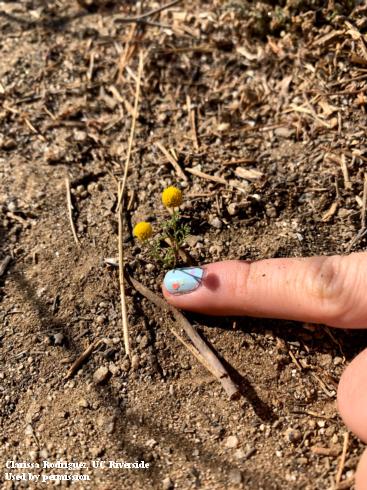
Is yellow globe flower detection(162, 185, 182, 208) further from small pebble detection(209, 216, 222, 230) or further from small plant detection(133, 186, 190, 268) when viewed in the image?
small pebble detection(209, 216, 222, 230)

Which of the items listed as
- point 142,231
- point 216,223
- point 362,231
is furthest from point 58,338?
point 362,231

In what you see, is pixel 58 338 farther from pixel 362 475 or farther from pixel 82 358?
pixel 362 475

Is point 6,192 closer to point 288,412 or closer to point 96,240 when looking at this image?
point 96,240

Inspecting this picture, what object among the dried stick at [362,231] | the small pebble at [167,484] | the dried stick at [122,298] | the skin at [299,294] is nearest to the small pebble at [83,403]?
the dried stick at [122,298]

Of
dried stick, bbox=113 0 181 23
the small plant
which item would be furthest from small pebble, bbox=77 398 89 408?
dried stick, bbox=113 0 181 23

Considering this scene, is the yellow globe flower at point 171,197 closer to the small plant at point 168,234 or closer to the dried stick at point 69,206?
the small plant at point 168,234

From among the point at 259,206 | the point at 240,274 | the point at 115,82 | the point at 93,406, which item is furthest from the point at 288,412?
the point at 115,82

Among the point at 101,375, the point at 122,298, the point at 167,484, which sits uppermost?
the point at 122,298
